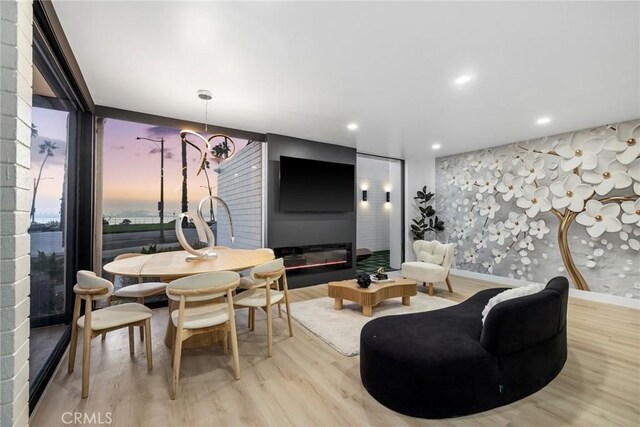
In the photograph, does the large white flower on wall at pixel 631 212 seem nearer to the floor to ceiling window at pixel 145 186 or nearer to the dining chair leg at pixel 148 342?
the floor to ceiling window at pixel 145 186

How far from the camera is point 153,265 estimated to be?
8.08ft

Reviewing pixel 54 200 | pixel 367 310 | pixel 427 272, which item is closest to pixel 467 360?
pixel 367 310

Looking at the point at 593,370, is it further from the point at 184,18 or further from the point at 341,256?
the point at 184,18

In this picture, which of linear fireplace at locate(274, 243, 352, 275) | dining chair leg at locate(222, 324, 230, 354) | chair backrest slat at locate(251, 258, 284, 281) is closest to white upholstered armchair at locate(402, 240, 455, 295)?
linear fireplace at locate(274, 243, 352, 275)

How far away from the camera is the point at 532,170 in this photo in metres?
4.77

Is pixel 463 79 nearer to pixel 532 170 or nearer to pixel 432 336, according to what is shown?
pixel 432 336

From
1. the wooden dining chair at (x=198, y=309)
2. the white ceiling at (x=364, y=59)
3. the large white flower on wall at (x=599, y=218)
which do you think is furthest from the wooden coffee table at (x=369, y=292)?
the large white flower on wall at (x=599, y=218)

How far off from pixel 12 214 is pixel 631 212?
6.03 metres

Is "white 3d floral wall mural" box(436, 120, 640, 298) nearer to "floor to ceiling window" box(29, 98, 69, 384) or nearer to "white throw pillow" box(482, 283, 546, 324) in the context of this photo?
"white throw pillow" box(482, 283, 546, 324)

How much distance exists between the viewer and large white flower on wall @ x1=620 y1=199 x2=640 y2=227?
374cm

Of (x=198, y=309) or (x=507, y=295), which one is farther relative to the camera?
(x=198, y=309)

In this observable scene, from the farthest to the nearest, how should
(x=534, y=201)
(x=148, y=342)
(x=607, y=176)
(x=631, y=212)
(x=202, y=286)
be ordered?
(x=534, y=201) → (x=607, y=176) → (x=631, y=212) → (x=148, y=342) → (x=202, y=286)

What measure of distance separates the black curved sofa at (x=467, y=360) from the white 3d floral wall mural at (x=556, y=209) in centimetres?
304

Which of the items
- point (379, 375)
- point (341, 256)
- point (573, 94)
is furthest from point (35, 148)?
point (573, 94)
